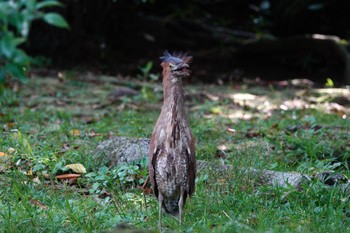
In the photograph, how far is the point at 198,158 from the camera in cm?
525

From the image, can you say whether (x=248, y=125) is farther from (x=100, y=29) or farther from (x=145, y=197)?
(x=100, y=29)

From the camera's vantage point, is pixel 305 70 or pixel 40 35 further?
pixel 305 70

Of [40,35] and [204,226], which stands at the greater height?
[40,35]

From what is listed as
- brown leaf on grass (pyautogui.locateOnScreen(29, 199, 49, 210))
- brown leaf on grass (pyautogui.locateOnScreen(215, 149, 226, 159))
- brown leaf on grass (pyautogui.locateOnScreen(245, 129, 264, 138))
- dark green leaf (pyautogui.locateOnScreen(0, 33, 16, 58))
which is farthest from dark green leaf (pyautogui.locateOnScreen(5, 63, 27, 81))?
brown leaf on grass (pyautogui.locateOnScreen(245, 129, 264, 138))

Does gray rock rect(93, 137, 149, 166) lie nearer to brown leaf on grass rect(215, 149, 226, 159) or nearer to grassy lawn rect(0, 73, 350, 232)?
grassy lawn rect(0, 73, 350, 232)

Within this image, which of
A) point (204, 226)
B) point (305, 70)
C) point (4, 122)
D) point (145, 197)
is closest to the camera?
point (204, 226)

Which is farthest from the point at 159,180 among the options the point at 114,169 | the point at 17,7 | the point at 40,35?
the point at 40,35

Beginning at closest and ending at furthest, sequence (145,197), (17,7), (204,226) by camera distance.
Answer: (17,7) < (204,226) < (145,197)

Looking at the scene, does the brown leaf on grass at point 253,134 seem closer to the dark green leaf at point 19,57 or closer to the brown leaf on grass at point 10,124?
the brown leaf on grass at point 10,124

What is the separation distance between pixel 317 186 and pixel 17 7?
280 cm

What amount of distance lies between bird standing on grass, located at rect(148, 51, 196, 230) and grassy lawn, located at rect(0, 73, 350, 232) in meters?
0.24

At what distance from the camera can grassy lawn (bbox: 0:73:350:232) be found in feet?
12.8

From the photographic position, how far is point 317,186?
437 centimetres

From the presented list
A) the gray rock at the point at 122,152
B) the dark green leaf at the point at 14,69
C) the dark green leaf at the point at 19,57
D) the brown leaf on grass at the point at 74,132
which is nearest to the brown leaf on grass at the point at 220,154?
the gray rock at the point at 122,152
